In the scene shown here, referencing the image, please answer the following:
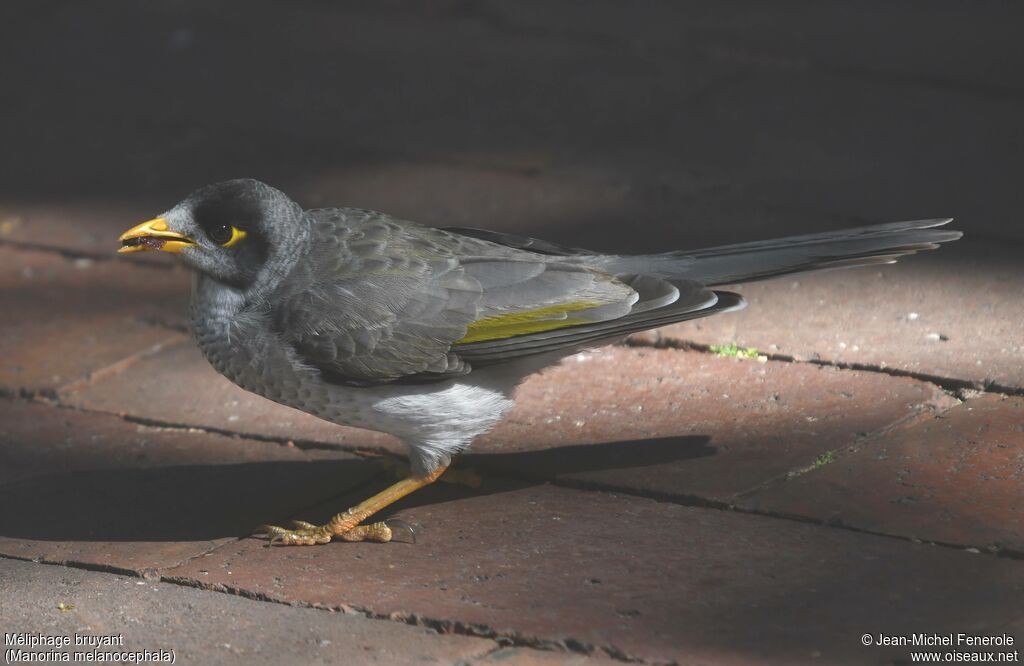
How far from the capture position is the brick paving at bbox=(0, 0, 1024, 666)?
4293 millimetres

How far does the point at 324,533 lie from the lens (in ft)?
16.0

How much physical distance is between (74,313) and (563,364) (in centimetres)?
228

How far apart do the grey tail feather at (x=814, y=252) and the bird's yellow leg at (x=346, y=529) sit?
3.98ft

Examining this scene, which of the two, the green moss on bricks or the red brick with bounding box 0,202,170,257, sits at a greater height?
the green moss on bricks

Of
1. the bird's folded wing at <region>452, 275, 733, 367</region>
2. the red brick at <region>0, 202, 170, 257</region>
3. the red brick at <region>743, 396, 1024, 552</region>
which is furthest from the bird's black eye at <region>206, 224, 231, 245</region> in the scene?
the red brick at <region>0, 202, 170, 257</region>

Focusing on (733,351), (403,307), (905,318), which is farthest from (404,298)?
(905,318)

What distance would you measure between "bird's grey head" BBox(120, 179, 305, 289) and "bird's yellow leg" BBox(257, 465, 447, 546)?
31.9 inches

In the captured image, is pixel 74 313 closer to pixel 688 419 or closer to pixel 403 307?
pixel 403 307

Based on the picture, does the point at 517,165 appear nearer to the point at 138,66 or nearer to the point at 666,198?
the point at 666,198

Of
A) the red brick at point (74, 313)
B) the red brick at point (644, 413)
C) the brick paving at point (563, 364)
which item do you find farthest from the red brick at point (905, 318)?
the red brick at point (74, 313)

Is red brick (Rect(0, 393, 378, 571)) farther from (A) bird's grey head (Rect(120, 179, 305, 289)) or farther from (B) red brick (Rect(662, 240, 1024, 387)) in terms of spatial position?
(B) red brick (Rect(662, 240, 1024, 387))

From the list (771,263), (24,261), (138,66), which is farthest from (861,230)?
(138,66)

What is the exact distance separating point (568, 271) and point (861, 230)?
96 cm

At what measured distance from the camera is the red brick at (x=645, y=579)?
402 centimetres
